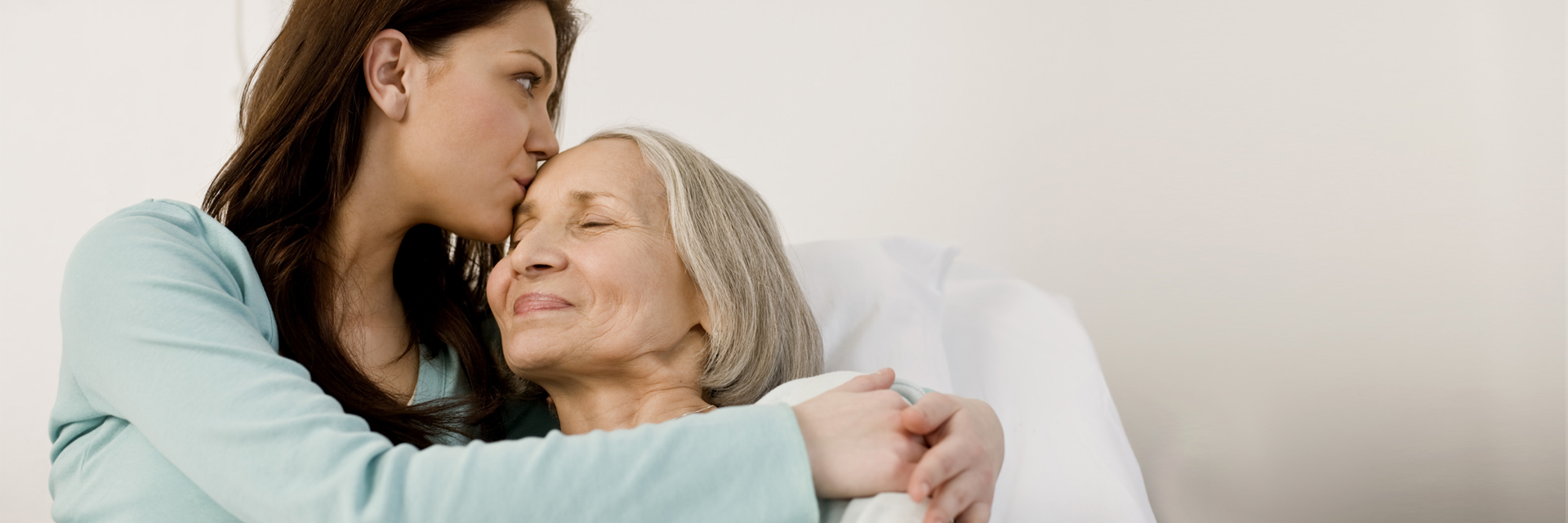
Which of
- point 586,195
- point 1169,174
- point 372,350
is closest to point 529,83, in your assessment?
point 586,195

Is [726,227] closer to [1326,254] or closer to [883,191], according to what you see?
[883,191]

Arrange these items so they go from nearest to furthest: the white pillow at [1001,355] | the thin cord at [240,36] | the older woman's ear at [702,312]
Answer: the older woman's ear at [702,312] < the white pillow at [1001,355] < the thin cord at [240,36]

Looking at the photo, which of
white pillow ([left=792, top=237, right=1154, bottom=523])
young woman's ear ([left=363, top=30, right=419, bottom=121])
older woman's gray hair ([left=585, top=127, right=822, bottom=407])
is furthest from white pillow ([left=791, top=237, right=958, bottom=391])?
young woman's ear ([left=363, top=30, right=419, bottom=121])

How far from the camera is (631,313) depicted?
1325 millimetres

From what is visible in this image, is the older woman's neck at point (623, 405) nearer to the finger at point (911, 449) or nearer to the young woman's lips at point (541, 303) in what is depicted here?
the young woman's lips at point (541, 303)

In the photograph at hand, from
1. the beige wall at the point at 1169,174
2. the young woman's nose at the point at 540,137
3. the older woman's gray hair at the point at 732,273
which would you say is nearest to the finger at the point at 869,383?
the older woman's gray hair at the point at 732,273

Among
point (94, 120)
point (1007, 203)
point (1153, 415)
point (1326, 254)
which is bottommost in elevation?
point (1153, 415)

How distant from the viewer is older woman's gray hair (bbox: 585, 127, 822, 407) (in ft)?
4.54

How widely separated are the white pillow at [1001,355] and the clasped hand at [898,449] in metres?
0.51

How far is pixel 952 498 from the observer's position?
98cm

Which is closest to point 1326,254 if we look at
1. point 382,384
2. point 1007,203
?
point 1007,203

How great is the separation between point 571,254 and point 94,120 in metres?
1.71

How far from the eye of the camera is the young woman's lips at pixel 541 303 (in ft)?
4.31

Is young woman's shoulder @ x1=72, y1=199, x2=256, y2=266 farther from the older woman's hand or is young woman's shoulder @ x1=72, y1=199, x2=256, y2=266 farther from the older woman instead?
the older woman's hand
